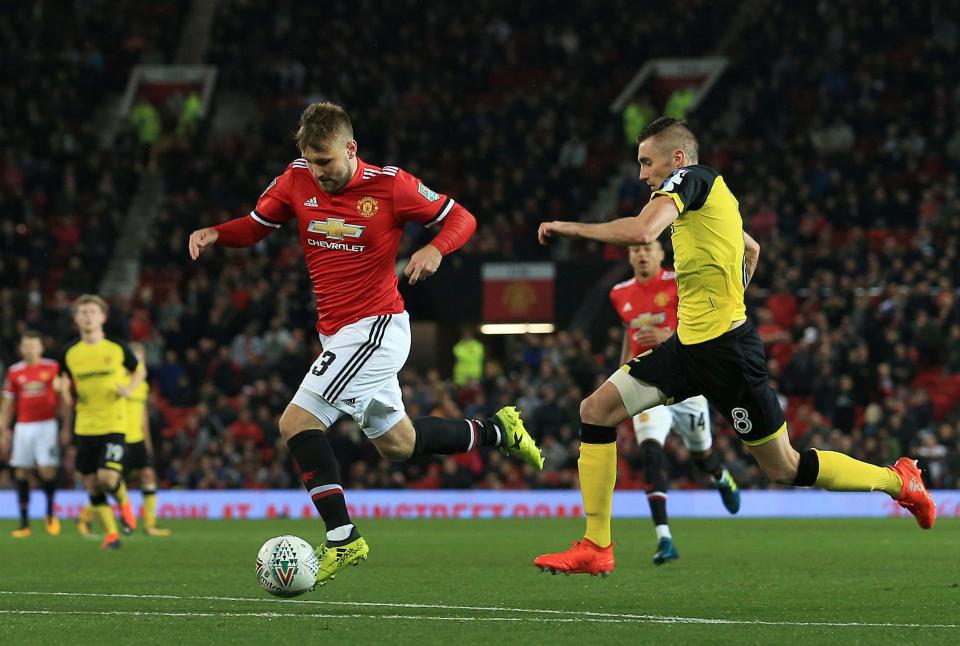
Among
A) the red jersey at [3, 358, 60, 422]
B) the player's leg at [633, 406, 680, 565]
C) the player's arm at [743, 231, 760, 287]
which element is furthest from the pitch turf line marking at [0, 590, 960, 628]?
the red jersey at [3, 358, 60, 422]

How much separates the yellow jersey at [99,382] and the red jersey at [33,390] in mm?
3150

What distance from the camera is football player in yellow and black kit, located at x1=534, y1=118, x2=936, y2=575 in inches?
316

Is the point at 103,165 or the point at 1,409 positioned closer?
the point at 1,409

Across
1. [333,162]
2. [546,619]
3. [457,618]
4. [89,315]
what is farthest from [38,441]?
[546,619]

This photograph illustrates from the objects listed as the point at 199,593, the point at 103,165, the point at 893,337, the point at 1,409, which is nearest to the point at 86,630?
the point at 199,593

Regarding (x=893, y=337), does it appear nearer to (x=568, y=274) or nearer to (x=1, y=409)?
(x=568, y=274)

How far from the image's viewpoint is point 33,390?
18141 millimetres

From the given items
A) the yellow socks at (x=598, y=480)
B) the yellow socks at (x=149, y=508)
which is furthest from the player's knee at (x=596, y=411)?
the yellow socks at (x=149, y=508)

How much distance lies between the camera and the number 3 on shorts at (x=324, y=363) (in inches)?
332

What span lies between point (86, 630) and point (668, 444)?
51.6 feet

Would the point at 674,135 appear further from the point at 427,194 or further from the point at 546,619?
the point at 546,619

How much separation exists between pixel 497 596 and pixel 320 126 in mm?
2788

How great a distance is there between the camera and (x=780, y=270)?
24047 millimetres

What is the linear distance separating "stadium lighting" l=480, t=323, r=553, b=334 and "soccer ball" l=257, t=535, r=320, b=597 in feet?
59.3
